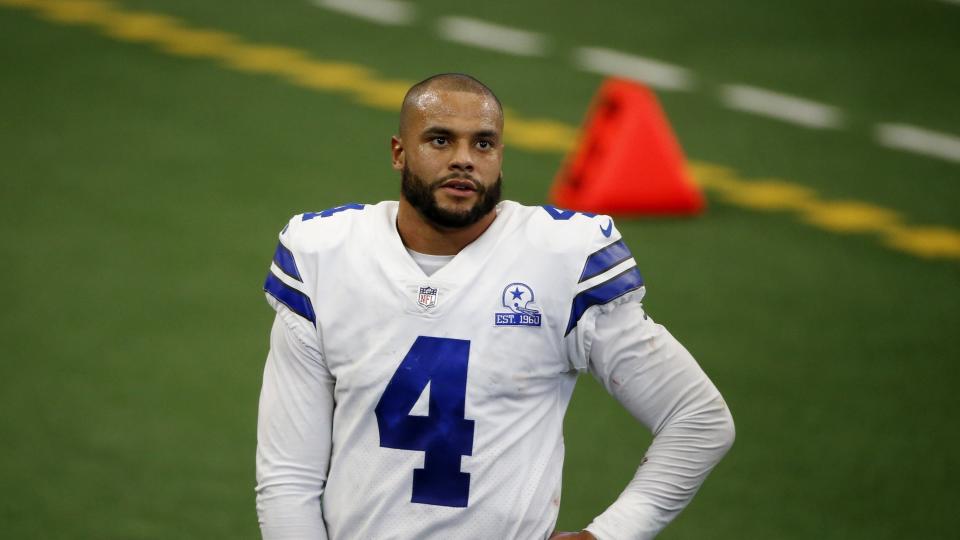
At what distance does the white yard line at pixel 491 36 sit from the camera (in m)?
12.0

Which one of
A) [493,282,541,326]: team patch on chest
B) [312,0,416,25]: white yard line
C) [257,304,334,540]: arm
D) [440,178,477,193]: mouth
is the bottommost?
[257,304,334,540]: arm

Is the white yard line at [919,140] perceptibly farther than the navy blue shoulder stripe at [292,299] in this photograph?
Yes

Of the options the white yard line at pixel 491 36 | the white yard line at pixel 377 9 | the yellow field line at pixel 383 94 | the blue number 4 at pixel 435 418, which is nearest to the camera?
the blue number 4 at pixel 435 418

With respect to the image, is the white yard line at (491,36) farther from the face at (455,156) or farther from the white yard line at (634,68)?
the face at (455,156)

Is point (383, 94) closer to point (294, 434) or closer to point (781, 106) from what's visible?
point (781, 106)

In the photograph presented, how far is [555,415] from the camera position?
146 inches

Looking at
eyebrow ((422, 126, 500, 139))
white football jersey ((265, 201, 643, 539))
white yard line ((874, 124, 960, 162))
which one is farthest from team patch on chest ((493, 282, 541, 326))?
white yard line ((874, 124, 960, 162))

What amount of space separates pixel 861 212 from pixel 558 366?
235 inches

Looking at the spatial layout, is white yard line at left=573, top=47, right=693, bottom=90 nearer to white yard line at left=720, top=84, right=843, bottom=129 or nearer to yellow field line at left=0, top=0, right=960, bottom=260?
white yard line at left=720, top=84, right=843, bottom=129

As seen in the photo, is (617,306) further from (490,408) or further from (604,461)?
(604,461)

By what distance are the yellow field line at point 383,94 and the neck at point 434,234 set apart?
5.54 meters

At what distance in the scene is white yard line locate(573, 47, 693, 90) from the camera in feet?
37.2

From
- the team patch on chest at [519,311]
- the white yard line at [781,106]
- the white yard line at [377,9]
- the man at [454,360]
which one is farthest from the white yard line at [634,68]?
the team patch on chest at [519,311]

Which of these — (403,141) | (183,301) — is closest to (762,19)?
(183,301)
